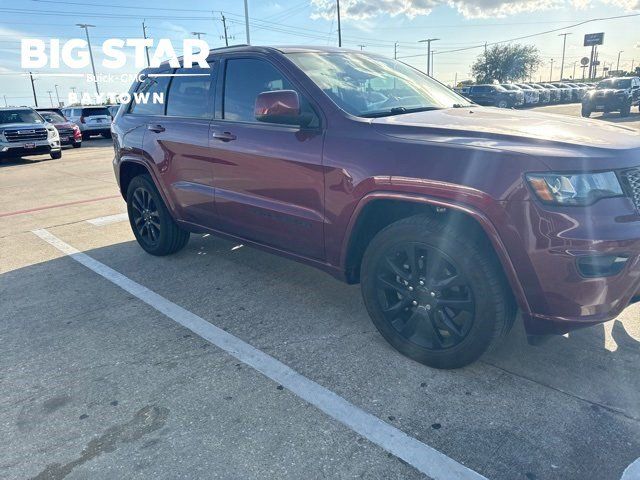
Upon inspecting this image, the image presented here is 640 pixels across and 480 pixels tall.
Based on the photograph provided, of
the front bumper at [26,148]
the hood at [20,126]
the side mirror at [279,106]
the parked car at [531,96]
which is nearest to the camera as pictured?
the side mirror at [279,106]

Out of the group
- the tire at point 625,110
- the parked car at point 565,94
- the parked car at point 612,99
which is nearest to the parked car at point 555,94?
the parked car at point 565,94

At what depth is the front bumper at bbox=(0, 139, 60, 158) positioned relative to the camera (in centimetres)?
1489

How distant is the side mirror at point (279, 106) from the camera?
2.94m

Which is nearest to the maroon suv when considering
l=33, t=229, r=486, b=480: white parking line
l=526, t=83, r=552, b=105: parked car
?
l=33, t=229, r=486, b=480: white parking line

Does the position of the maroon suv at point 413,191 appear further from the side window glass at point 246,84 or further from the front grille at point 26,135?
the front grille at point 26,135

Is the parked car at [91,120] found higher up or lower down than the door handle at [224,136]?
lower down

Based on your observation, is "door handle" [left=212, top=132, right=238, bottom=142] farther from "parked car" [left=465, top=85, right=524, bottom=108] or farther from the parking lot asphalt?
"parked car" [left=465, top=85, right=524, bottom=108]

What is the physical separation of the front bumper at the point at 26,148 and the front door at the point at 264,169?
46.2 ft

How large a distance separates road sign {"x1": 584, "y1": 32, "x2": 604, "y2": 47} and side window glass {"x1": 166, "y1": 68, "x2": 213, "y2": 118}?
79715mm

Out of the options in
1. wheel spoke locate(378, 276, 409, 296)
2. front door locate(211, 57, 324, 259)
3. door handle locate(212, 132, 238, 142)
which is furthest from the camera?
door handle locate(212, 132, 238, 142)

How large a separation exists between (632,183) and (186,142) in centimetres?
317

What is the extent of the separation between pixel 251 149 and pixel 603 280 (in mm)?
2301

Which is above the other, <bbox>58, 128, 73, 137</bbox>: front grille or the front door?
the front door

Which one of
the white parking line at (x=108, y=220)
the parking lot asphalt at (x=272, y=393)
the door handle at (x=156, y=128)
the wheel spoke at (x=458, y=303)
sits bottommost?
the white parking line at (x=108, y=220)
